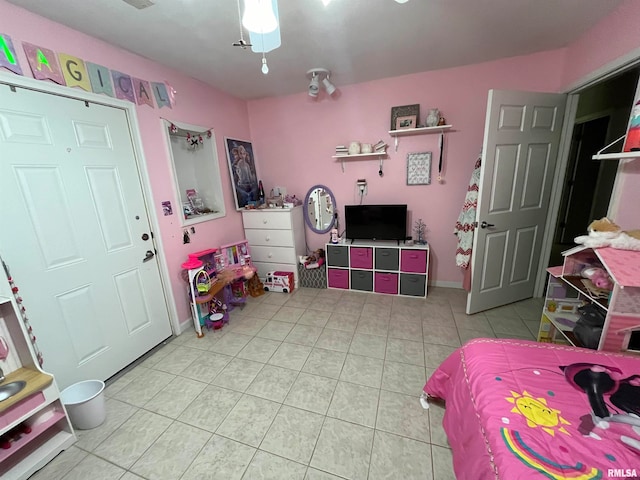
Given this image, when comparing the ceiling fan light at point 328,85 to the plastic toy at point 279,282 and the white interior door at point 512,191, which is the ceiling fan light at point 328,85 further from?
the plastic toy at point 279,282

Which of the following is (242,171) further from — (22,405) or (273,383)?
(22,405)

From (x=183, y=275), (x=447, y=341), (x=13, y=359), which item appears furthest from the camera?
(x=183, y=275)

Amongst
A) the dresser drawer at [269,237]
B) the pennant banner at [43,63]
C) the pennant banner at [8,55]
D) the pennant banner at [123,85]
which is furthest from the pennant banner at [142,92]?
the dresser drawer at [269,237]

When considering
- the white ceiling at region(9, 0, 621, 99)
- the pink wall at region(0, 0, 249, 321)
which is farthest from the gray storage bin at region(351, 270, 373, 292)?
the white ceiling at region(9, 0, 621, 99)

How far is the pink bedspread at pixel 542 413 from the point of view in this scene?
82cm

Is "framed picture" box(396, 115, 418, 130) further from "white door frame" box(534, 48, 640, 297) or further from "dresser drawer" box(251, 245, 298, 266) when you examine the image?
"dresser drawer" box(251, 245, 298, 266)

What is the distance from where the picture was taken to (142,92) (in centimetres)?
215

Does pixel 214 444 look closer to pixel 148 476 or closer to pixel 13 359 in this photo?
pixel 148 476

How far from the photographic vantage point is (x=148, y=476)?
4.35 ft

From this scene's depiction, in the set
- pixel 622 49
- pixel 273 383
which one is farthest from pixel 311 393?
pixel 622 49

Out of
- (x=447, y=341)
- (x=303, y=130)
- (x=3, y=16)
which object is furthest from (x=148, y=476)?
(x=303, y=130)

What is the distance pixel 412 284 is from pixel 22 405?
3107 millimetres

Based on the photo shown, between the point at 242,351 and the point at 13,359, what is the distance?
1.34 metres

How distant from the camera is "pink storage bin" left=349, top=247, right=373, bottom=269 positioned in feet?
10.2
